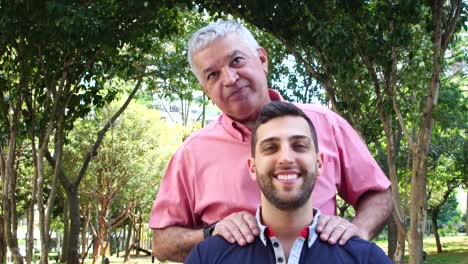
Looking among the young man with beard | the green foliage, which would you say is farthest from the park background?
the green foliage

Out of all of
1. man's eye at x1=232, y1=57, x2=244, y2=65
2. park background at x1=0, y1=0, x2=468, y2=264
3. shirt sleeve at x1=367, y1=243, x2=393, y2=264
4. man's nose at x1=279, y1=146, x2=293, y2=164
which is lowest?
shirt sleeve at x1=367, y1=243, x2=393, y2=264

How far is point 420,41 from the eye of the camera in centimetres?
1143

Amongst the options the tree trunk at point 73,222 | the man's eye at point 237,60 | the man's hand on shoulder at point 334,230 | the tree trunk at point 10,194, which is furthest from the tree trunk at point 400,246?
the man's hand on shoulder at point 334,230

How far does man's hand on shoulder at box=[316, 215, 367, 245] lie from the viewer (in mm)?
2199

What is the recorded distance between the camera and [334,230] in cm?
222

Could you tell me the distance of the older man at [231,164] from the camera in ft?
8.71

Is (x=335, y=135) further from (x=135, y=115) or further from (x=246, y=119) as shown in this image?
(x=135, y=115)

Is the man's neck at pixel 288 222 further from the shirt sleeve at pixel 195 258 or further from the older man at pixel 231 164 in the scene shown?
the older man at pixel 231 164

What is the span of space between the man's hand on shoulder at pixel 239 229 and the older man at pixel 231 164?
0.29 meters

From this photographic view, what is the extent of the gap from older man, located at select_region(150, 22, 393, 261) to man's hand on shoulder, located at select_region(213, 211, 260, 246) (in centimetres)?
29

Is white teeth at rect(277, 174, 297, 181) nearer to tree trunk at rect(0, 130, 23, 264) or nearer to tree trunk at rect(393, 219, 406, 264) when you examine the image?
tree trunk at rect(393, 219, 406, 264)

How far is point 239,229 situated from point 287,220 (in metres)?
0.16

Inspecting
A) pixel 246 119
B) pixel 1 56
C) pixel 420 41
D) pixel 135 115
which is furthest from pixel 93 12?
pixel 135 115

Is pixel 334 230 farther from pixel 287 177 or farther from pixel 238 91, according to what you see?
pixel 238 91
